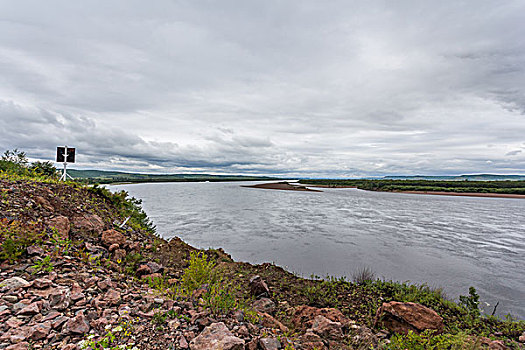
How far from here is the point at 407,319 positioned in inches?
199

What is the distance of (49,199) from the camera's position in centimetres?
710

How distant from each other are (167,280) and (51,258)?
236 cm

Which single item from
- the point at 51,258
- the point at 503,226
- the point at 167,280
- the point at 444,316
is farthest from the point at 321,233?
the point at 503,226

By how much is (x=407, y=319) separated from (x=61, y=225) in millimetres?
8228

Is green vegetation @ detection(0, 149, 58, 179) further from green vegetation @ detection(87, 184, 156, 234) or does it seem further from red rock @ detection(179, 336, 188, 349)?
red rock @ detection(179, 336, 188, 349)

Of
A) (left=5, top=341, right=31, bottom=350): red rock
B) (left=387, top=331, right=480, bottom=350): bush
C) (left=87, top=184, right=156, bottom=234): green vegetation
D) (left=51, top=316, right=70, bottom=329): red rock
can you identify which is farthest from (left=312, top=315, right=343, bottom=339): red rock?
(left=87, top=184, right=156, bottom=234): green vegetation

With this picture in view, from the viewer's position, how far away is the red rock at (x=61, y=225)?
5700mm

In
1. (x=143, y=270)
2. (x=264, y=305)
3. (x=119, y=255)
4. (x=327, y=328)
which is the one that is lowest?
(x=264, y=305)

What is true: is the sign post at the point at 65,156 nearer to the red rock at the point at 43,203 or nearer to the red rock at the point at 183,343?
the red rock at the point at 43,203

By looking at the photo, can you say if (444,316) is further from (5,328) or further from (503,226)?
(503,226)

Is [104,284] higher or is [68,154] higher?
[68,154]

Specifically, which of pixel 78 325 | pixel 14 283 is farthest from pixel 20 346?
pixel 14 283

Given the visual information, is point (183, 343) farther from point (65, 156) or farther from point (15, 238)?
point (65, 156)

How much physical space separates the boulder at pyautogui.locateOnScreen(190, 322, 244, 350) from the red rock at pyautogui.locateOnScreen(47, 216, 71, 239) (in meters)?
4.33
